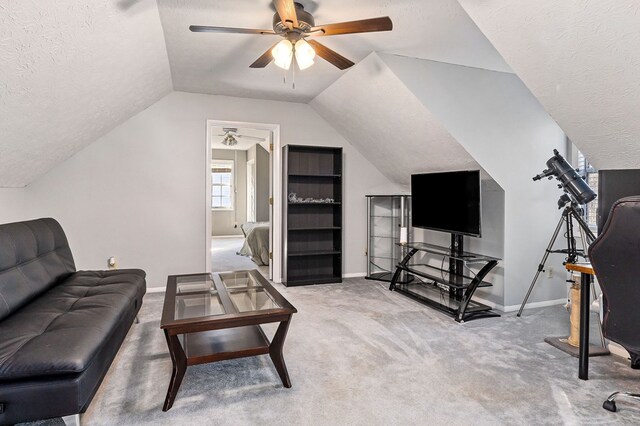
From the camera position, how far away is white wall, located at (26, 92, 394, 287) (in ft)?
13.6

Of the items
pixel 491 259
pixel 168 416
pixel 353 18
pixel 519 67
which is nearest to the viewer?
pixel 168 416

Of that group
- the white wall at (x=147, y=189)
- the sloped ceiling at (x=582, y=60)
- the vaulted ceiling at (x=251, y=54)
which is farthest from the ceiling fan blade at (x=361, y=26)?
the white wall at (x=147, y=189)

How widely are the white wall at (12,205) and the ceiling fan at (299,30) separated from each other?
8.68ft

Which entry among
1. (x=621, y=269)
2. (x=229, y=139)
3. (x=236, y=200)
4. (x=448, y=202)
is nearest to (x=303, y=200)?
(x=448, y=202)

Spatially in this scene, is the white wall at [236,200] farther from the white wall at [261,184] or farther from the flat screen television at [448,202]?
the flat screen television at [448,202]

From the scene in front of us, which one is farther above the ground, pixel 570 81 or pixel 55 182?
pixel 570 81

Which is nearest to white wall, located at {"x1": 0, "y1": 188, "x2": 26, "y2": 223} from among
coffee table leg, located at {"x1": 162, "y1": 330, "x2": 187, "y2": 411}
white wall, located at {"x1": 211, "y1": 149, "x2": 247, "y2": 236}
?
coffee table leg, located at {"x1": 162, "y1": 330, "x2": 187, "y2": 411}

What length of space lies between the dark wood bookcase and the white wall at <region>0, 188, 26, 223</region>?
2.80 m

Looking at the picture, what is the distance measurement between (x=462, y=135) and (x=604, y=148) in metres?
1.23

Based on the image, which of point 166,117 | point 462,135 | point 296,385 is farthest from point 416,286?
point 166,117

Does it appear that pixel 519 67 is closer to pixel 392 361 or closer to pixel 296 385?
pixel 392 361

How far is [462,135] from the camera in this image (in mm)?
3592

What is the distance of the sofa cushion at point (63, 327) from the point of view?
1516 mm

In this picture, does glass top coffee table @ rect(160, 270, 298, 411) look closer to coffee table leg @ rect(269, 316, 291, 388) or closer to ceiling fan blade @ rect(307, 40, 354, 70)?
coffee table leg @ rect(269, 316, 291, 388)
